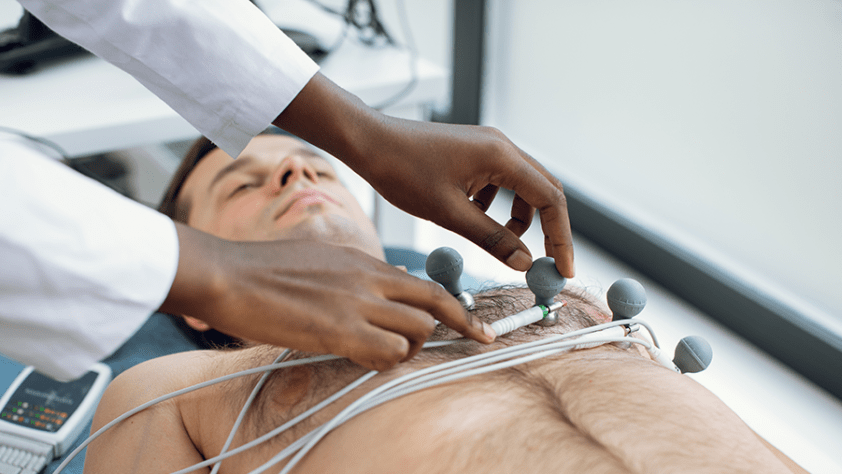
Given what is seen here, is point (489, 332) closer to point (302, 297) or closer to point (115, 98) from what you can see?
point (302, 297)

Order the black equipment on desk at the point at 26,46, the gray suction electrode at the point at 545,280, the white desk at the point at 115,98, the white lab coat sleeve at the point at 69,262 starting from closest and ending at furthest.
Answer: the white lab coat sleeve at the point at 69,262
the gray suction electrode at the point at 545,280
the white desk at the point at 115,98
the black equipment on desk at the point at 26,46

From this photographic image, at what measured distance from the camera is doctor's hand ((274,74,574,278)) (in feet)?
2.46

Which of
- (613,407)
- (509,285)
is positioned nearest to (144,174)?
(509,285)

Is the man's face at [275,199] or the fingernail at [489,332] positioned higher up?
the fingernail at [489,332]

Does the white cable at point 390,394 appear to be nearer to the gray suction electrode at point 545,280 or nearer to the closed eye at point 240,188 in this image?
the gray suction electrode at point 545,280

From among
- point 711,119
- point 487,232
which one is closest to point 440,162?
point 487,232

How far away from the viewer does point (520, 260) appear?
0.74 metres

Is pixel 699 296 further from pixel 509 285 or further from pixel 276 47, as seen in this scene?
pixel 276 47

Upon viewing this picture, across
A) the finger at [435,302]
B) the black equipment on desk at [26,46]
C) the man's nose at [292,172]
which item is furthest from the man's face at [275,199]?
the black equipment on desk at [26,46]

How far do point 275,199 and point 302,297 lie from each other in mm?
683

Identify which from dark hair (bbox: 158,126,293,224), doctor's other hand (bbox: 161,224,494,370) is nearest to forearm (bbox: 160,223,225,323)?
doctor's other hand (bbox: 161,224,494,370)

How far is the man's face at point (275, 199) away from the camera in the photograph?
3.61 feet

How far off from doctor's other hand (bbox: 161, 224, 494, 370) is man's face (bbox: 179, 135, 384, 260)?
21.5 inches

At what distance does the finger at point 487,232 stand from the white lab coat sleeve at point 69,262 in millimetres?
366
